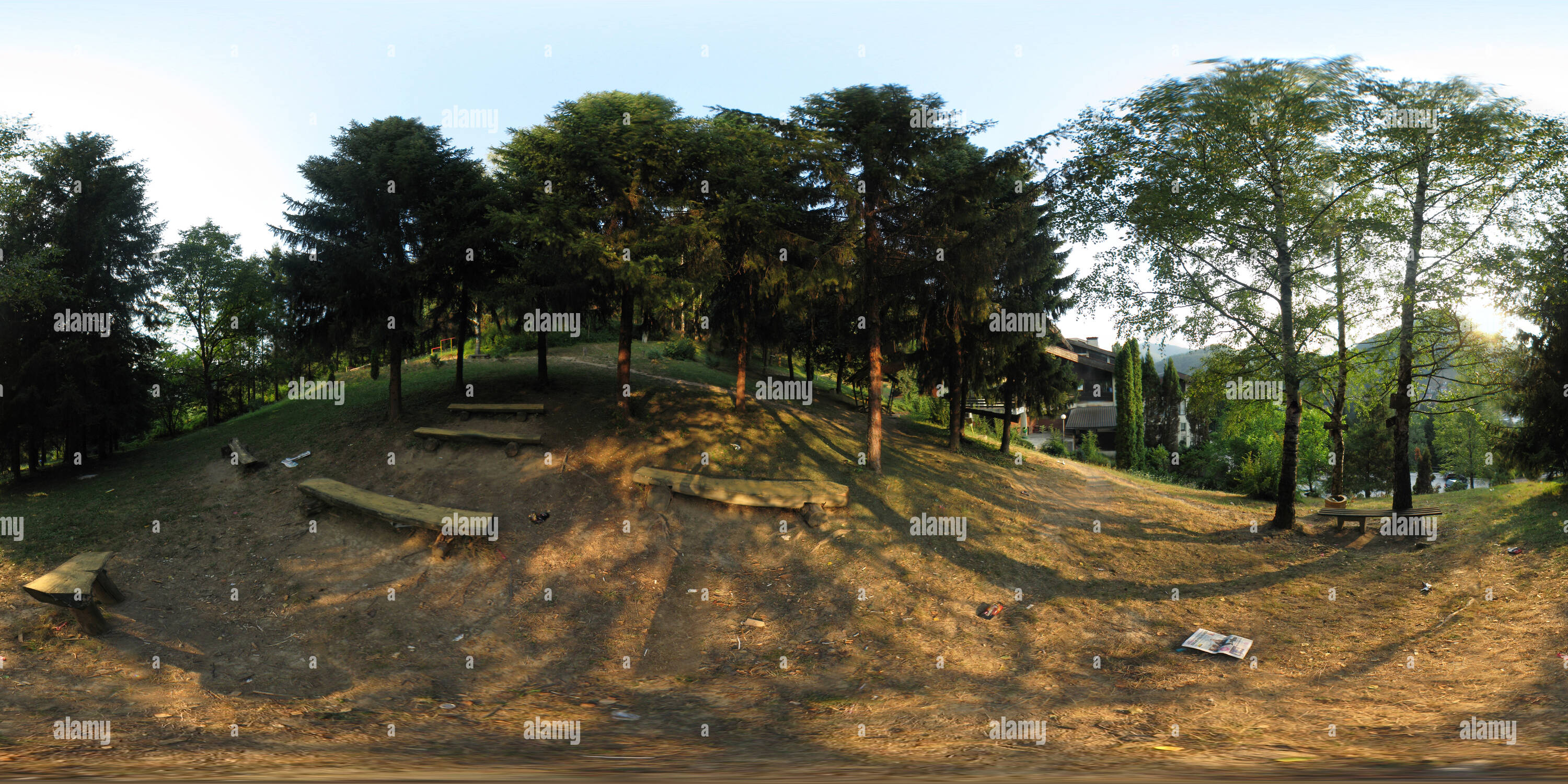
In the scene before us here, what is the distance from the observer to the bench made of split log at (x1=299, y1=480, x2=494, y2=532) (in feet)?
42.6

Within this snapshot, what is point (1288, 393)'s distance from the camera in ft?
51.5

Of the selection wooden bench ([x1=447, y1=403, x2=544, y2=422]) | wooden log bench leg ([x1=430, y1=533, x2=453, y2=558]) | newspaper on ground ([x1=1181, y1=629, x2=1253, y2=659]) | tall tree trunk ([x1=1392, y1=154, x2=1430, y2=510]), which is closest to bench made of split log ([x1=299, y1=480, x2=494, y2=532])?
wooden log bench leg ([x1=430, y1=533, x2=453, y2=558])

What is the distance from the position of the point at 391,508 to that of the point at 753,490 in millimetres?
6840

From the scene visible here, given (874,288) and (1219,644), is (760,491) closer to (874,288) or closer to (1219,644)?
(874,288)

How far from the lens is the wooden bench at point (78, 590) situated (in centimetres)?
959

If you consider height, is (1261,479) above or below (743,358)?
below

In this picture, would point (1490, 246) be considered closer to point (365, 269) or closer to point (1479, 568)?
point (1479, 568)

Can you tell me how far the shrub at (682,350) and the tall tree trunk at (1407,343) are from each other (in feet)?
90.2

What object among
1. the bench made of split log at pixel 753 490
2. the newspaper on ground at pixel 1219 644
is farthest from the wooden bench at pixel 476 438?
the newspaper on ground at pixel 1219 644

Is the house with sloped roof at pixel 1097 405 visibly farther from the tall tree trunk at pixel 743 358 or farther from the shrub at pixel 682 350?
the tall tree trunk at pixel 743 358

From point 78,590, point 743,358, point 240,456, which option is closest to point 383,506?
point 78,590

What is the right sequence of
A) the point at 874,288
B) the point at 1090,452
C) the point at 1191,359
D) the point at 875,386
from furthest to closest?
the point at 1191,359 < the point at 1090,452 < the point at 875,386 < the point at 874,288

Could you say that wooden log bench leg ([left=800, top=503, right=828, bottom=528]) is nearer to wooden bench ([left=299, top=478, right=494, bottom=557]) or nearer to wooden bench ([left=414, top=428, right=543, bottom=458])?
wooden bench ([left=299, top=478, right=494, bottom=557])

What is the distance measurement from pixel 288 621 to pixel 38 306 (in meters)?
13.5
